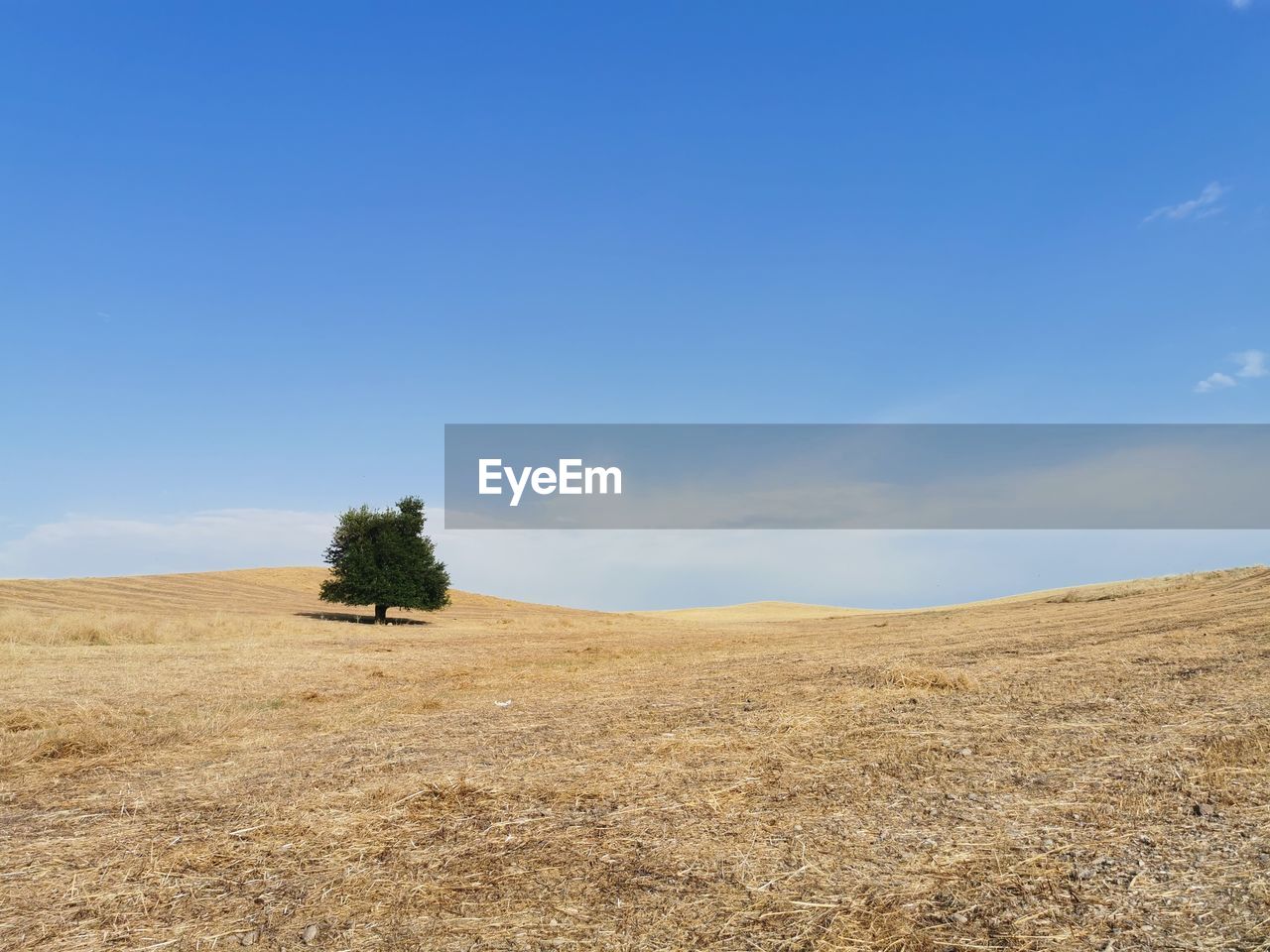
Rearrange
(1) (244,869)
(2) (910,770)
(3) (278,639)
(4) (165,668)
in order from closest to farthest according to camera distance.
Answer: (1) (244,869)
(2) (910,770)
(4) (165,668)
(3) (278,639)

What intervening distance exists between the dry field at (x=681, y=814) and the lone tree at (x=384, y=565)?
37132 mm

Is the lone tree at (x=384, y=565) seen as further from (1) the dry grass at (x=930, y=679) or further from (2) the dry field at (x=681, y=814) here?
(1) the dry grass at (x=930, y=679)

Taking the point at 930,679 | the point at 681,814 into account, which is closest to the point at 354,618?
the point at 930,679

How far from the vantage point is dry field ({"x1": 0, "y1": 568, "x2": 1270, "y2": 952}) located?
4.64m

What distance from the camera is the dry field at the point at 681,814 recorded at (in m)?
4.64

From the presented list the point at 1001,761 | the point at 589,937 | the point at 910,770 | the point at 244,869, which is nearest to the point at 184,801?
the point at 244,869

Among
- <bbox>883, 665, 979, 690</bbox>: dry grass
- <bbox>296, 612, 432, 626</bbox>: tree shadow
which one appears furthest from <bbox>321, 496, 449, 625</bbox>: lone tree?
<bbox>883, 665, 979, 690</bbox>: dry grass

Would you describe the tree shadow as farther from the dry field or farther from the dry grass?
the dry grass

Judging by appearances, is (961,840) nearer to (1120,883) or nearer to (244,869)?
(1120,883)

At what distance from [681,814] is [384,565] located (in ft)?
158

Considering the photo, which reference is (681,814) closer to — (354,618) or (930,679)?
(930,679)

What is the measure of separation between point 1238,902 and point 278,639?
100 feet

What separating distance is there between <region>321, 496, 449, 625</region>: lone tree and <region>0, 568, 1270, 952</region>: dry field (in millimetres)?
37132

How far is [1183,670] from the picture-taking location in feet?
38.1
